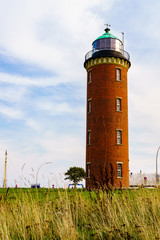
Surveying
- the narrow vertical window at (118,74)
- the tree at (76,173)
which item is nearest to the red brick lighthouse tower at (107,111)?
the narrow vertical window at (118,74)

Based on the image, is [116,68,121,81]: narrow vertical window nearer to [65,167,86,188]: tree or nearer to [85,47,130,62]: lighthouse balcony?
[85,47,130,62]: lighthouse balcony

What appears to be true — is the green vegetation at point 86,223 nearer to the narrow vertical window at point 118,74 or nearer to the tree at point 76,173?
the narrow vertical window at point 118,74

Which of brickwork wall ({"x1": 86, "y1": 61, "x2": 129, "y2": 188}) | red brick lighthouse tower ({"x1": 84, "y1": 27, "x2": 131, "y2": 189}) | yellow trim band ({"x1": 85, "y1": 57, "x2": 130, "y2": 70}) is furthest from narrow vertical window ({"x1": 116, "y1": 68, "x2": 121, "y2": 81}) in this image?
yellow trim band ({"x1": 85, "y1": 57, "x2": 130, "y2": 70})

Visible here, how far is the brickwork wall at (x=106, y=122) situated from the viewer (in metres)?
23.8

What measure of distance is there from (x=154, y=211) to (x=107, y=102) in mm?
17927

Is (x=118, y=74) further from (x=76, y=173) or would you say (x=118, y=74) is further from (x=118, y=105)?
(x=76, y=173)

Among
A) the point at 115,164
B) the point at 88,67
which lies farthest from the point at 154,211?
the point at 88,67

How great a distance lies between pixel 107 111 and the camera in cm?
2423

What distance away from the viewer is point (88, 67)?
2673 cm

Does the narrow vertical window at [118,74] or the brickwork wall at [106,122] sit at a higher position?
the narrow vertical window at [118,74]

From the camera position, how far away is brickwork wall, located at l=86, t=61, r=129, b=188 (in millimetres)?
23781

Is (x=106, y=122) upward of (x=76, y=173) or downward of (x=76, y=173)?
upward

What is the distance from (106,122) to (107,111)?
3.25 ft

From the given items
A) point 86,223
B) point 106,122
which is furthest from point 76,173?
point 86,223
